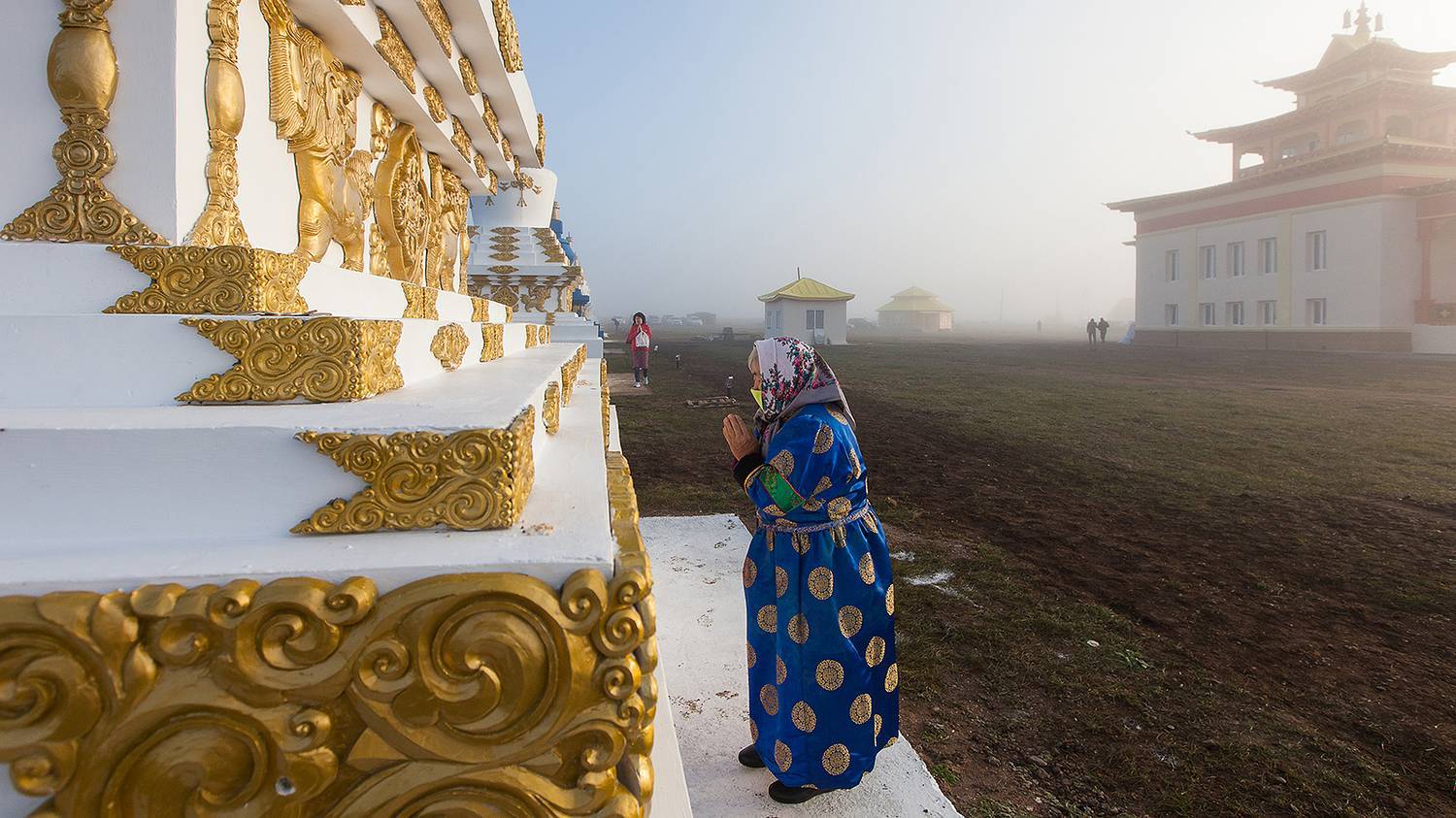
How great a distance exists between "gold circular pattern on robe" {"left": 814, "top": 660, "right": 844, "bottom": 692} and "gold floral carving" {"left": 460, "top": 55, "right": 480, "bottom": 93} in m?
3.36

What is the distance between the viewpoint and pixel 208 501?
4.20 ft

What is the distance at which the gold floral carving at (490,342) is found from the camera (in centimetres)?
324

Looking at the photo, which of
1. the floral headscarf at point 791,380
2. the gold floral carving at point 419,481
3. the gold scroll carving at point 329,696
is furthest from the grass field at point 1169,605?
the gold floral carving at point 419,481

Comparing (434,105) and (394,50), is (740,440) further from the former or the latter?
(434,105)

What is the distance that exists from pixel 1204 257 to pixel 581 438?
112 feet

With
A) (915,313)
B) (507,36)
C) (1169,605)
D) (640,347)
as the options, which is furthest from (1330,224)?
(915,313)

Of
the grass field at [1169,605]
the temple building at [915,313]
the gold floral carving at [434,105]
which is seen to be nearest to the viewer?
the grass field at [1169,605]

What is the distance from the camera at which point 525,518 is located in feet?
4.62

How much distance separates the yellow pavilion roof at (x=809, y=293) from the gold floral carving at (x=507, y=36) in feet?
105

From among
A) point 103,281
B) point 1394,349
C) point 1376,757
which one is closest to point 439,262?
point 103,281

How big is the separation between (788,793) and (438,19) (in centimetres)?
338

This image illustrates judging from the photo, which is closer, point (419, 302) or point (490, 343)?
point (419, 302)

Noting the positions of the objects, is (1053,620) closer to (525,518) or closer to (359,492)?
(525,518)

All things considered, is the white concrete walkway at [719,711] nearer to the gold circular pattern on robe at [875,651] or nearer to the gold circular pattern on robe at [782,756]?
the gold circular pattern on robe at [782,756]
